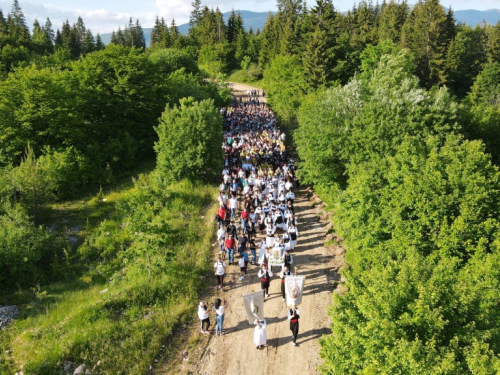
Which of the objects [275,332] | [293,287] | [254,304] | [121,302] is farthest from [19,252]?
[293,287]

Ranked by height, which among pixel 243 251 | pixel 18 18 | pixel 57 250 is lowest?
pixel 57 250

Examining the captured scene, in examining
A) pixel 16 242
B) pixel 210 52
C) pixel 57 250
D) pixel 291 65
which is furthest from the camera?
pixel 210 52

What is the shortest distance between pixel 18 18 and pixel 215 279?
109807mm

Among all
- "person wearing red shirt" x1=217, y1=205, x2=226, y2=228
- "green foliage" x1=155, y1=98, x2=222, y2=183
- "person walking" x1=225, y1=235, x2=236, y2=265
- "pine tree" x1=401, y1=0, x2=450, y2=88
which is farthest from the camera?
"pine tree" x1=401, y1=0, x2=450, y2=88

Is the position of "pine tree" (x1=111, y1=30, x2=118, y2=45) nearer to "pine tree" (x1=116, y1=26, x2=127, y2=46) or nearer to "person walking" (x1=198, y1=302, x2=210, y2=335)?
"pine tree" (x1=116, y1=26, x2=127, y2=46)

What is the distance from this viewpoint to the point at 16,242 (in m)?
17.1

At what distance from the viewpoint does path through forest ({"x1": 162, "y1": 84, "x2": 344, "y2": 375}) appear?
1170 centimetres

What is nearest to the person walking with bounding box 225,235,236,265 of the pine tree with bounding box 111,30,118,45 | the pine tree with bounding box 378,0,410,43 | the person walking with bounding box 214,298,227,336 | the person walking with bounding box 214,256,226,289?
the person walking with bounding box 214,256,226,289

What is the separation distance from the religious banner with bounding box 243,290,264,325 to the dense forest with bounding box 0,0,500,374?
2.99 m

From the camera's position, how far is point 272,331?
13.0m

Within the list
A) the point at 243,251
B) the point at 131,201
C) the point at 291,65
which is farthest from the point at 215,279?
the point at 291,65

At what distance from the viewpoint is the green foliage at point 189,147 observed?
1033 inches

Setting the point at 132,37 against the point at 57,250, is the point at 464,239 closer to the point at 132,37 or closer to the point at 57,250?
the point at 57,250

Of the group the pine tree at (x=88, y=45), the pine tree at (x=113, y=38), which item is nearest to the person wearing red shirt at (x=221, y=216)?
the pine tree at (x=88, y=45)
